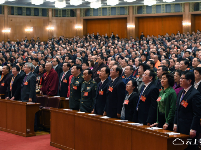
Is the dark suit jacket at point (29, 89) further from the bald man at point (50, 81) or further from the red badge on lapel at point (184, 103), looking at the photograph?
the red badge on lapel at point (184, 103)

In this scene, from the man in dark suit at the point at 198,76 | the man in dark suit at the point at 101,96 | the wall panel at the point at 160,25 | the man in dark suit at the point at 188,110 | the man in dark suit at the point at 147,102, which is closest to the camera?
the man in dark suit at the point at 188,110

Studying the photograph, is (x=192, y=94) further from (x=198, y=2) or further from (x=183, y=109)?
(x=198, y=2)

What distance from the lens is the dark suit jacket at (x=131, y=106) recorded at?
4781 mm

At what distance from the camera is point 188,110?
12.6 feet

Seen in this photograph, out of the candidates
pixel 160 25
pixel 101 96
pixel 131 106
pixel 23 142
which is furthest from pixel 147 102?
pixel 160 25

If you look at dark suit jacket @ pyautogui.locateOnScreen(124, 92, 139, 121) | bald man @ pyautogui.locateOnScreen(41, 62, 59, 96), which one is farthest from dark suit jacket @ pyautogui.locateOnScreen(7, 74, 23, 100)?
dark suit jacket @ pyautogui.locateOnScreen(124, 92, 139, 121)

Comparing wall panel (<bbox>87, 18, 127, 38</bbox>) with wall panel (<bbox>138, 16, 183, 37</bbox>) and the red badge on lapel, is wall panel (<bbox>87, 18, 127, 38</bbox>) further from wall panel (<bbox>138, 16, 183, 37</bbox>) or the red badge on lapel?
the red badge on lapel

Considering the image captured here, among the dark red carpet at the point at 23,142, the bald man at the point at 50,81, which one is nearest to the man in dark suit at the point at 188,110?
the dark red carpet at the point at 23,142

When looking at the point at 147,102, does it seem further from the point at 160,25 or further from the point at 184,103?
the point at 160,25

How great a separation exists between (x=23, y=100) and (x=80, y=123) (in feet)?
7.33

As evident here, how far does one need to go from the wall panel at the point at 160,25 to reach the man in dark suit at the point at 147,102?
62.6 feet

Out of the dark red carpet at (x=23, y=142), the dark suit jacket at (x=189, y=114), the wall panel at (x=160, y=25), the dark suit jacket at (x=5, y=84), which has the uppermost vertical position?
the wall panel at (x=160, y=25)

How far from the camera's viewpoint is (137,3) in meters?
22.0

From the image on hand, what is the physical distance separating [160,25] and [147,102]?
1973cm
